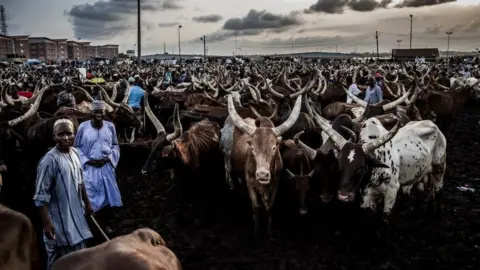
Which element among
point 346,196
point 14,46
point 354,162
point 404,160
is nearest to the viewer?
point 346,196

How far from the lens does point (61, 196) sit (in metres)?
3.99

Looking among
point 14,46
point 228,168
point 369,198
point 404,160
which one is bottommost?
point 369,198

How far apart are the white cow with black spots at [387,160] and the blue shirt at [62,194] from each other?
2864mm

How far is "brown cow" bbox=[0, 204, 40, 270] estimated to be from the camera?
9.77 feet

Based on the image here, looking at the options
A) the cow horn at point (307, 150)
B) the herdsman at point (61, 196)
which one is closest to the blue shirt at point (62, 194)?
the herdsman at point (61, 196)

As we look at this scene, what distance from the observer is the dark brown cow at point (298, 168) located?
235 inches

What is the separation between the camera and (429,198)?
7309 mm

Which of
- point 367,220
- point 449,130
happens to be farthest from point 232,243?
point 449,130

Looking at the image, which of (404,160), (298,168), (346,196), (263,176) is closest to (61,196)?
(263,176)

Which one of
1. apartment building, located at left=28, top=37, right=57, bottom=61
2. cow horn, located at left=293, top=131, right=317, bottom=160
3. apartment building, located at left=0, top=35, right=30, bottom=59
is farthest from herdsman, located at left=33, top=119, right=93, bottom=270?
apartment building, located at left=28, top=37, right=57, bottom=61

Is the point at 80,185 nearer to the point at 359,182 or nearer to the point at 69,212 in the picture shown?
the point at 69,212

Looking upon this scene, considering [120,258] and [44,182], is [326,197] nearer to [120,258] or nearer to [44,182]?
[44,182]

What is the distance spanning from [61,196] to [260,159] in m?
2.51

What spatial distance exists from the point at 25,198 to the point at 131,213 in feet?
6.02
